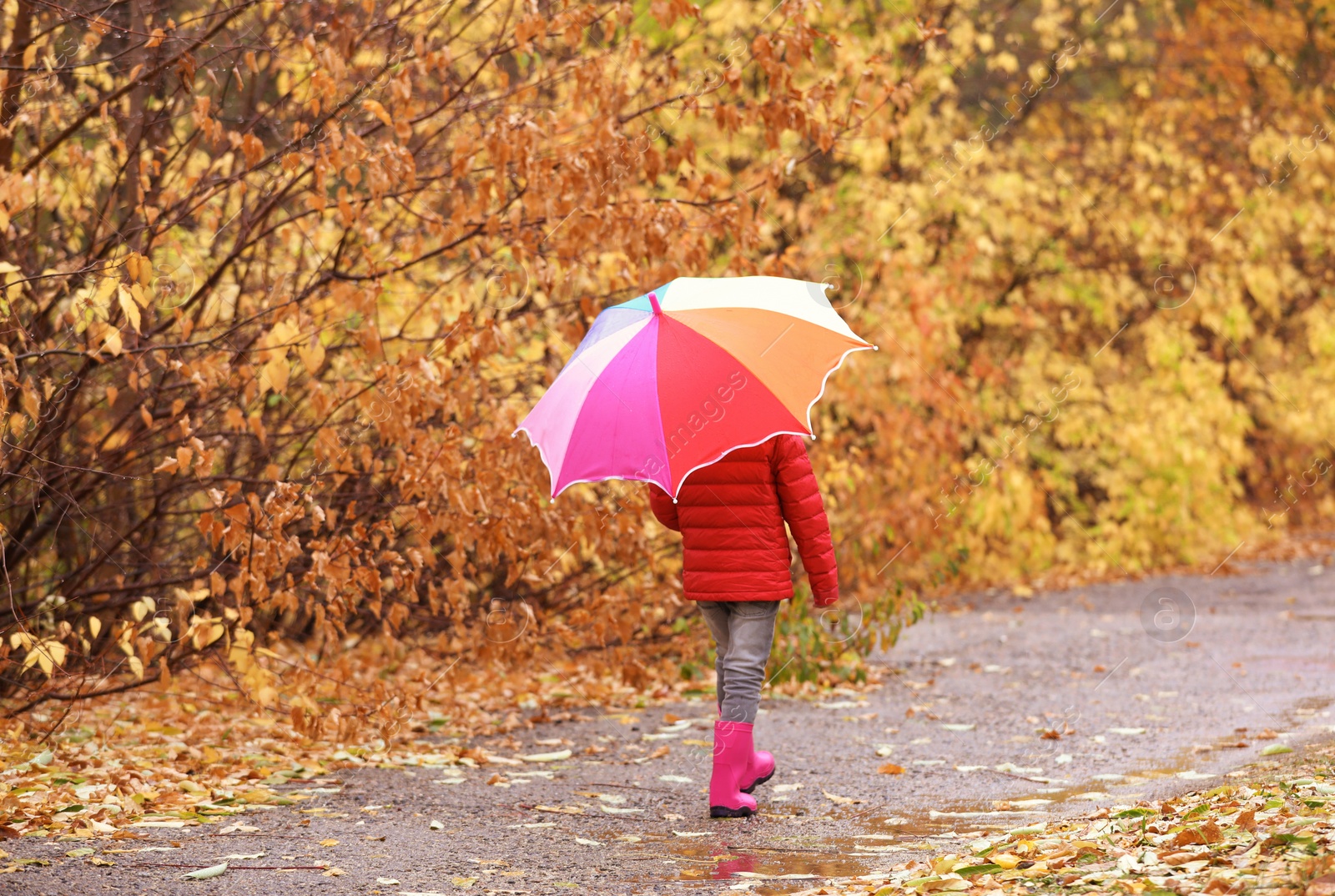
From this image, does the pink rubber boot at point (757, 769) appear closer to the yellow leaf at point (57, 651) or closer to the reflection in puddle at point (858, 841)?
the reflection in puddle at point (858, 841)

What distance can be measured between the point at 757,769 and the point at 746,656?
43 centimetres

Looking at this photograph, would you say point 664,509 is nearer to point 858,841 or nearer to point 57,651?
point 858,841

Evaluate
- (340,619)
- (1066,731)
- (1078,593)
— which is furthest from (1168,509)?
(340,619)

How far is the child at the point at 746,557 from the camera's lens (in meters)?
4.83

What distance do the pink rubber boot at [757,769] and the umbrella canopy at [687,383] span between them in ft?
3.44

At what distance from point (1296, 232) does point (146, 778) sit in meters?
12.6

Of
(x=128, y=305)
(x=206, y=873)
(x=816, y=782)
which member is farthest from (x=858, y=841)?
(x=128, y=305)

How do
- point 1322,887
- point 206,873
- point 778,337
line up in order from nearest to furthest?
point 1322,887 < point 206,873 < point 778,337

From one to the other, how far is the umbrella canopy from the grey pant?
2.02ft

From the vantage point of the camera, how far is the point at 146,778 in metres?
5.33

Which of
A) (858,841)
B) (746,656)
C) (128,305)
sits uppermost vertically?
(128,305)

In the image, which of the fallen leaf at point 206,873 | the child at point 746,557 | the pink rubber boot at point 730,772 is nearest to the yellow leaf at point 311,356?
the child at point 746,557

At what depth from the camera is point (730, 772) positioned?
16.1 ft

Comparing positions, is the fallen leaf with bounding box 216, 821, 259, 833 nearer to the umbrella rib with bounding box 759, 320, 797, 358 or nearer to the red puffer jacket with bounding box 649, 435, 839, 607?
the red puffer jacket with bounding box 649, 435, 839, 607
